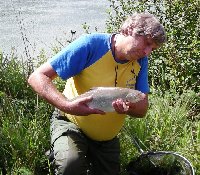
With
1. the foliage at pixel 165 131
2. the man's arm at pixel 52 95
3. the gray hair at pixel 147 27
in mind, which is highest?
the gray hair at pixel 147 27

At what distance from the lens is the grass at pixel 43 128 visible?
399cm

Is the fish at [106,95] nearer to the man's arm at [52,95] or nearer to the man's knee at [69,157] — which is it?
the man's arm at [52,95]

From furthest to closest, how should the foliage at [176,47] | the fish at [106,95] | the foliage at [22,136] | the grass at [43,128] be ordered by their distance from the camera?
1. the foliage at [176,47]
2. the grass at [43,128]
3. the foliage at [22,136]
4. the fish at [106,95]

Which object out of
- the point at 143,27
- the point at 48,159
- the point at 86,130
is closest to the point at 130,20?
the point at 143,27

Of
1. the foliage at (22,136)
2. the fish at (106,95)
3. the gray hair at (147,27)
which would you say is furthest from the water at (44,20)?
the fish at (106,95)

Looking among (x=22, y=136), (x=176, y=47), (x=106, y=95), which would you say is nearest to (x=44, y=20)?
(x=176, y=47)

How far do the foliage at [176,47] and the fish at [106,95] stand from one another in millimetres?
2213

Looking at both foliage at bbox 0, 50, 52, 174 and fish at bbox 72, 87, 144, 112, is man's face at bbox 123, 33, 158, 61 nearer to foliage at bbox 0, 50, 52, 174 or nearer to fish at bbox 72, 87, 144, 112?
fish at bbox 72, 87, 144, 112

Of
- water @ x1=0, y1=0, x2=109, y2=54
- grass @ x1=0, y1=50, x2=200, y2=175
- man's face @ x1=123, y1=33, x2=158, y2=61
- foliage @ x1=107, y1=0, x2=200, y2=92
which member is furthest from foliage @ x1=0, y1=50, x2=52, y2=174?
water @ x1=0, y1=0, x2=109, y2=54

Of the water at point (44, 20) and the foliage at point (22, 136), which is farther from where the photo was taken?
the water at point (44, 20)

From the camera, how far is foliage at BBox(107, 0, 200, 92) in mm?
5828

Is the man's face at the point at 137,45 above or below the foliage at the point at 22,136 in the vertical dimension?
above

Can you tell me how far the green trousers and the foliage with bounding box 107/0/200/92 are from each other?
1.76 meters

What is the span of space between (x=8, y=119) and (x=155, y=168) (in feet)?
4.66
